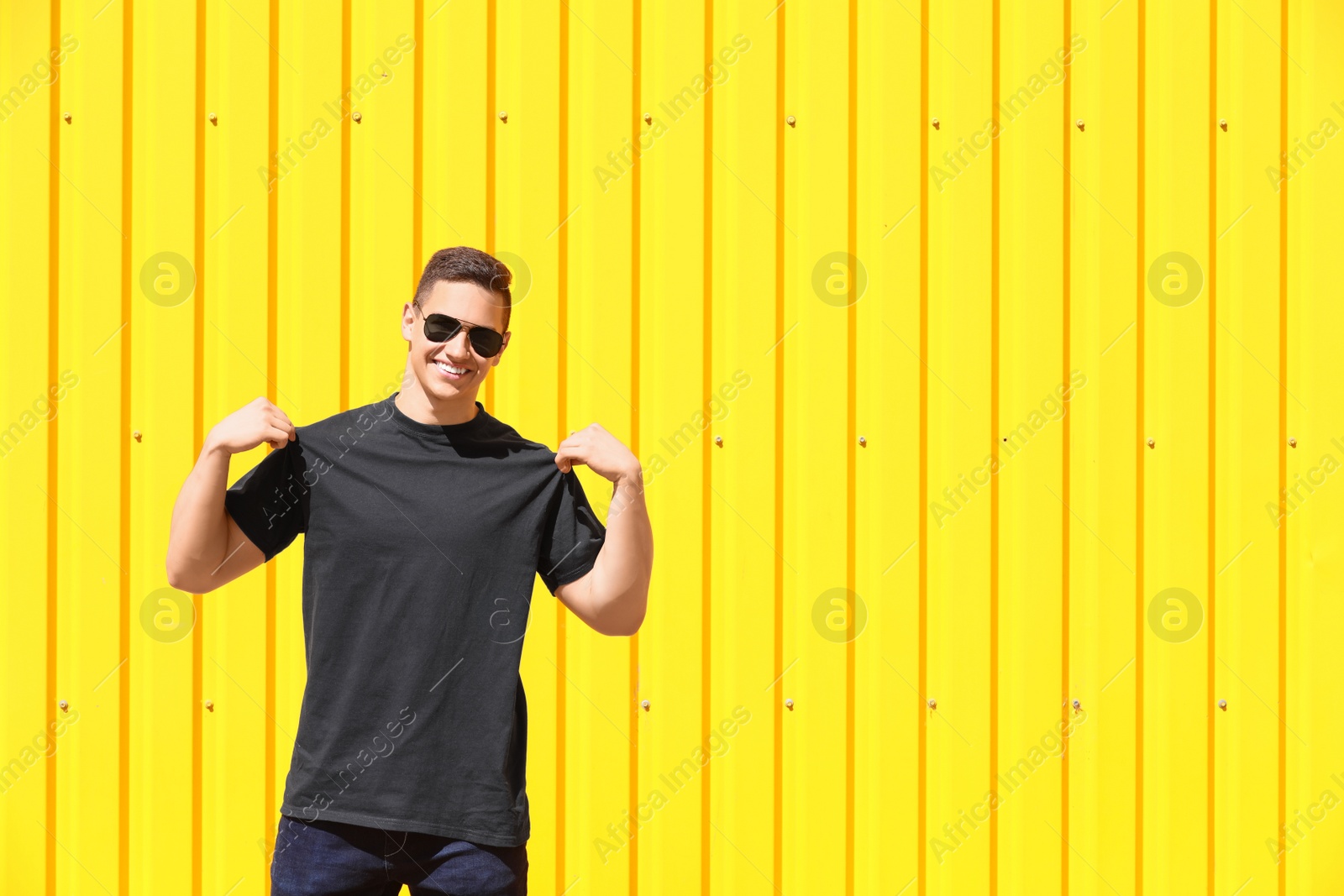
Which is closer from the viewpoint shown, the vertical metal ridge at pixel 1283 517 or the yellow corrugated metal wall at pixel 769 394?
the yellow corrugated metal wall at pixel 769 394

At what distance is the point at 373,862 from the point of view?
1.87 m

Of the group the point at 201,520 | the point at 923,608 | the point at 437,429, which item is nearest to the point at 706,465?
the point at 923,608

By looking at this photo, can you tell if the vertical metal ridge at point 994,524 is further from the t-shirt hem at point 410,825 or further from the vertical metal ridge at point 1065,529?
the t-shirt hem at point 410,825

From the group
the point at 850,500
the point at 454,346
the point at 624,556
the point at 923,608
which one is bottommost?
the point at 923,608

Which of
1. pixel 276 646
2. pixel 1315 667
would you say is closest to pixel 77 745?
pixel 276 646

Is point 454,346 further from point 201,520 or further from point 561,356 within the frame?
point 561,356

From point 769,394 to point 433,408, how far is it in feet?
4.28

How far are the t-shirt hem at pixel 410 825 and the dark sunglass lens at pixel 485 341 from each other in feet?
3.17

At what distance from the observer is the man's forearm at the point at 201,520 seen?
6.17 ft

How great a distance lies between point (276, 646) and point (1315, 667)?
3418 mm

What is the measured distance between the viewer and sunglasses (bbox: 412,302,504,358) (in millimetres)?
1979

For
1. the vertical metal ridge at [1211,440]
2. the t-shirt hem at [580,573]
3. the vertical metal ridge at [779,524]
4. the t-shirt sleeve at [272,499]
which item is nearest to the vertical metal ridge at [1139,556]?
the vertical metal ridge at [1211,440]

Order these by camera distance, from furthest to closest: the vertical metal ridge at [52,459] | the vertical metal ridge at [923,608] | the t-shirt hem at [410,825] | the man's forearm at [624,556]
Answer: the vertical metal ridge at [923,608]
the vertical metal ridge at [52,459]
the man's forearm at [624,556]
the t-shirt hem at [410,825]

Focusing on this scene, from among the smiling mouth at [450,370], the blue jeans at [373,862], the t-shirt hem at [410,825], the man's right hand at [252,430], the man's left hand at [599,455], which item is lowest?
the blue jeans at [373,862]
